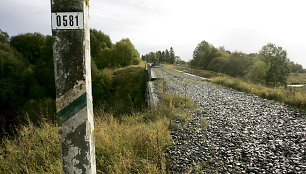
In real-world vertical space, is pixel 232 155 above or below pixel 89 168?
below

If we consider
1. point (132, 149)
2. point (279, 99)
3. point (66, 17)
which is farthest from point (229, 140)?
point (279, 99)

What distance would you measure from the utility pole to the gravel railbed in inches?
61.6

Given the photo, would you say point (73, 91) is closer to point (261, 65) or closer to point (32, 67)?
point (32, 67)

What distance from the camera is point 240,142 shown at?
346 cm

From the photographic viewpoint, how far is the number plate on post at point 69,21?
1317 mm

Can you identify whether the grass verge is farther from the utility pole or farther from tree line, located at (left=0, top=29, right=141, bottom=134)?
tree line, located at (left=0, top=29, right=141, bottom=134)

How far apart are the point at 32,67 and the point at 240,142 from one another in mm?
28358

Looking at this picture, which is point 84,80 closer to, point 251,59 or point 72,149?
point 72,149

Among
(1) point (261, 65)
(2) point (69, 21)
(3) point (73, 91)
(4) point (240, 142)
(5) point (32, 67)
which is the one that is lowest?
(4) point (240, 142)

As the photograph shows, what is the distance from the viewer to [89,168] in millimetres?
1367

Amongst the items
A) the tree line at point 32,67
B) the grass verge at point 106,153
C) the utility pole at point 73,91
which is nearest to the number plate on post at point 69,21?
the utility pole at point 73,91

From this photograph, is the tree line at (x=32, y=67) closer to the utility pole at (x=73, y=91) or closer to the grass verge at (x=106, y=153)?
the grass verge at (x=106, y=153)

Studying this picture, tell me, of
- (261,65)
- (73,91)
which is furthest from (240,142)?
(261,65)

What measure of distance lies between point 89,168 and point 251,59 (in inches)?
1515
